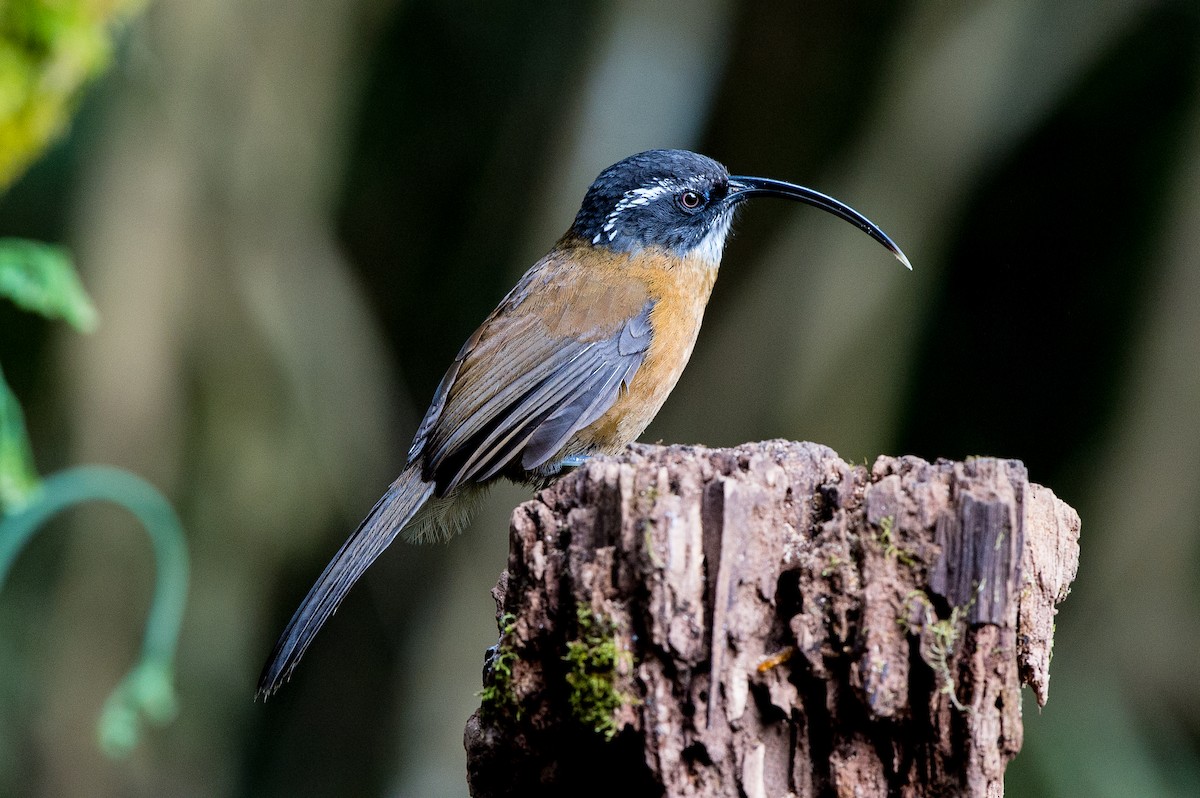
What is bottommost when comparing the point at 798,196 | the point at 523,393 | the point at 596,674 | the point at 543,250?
the point at 596,674

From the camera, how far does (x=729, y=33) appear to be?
21.5 feet

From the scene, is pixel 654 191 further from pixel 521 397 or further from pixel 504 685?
pixel 504 685

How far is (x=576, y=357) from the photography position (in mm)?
3965

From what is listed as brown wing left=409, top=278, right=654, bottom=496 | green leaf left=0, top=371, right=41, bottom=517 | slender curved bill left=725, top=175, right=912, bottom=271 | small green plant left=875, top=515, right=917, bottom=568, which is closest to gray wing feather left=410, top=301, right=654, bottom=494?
brown wing left=409, top=278, right=654, bottom=496

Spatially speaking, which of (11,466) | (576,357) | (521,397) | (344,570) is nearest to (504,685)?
(11,466)

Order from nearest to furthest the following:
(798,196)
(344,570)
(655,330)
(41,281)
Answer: (41,281) < (344,570) < (655,330) < (798,196)

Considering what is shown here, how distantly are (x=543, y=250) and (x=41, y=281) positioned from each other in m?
4.51

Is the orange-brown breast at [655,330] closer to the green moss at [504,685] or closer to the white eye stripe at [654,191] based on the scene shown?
the white eye stripe at [654,191]

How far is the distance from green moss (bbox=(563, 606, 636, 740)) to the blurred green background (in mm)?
3835

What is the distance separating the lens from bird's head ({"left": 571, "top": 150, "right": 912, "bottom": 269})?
442 cm

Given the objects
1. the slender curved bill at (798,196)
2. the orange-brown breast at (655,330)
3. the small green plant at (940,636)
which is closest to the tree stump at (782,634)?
the small green plant at (940,636)

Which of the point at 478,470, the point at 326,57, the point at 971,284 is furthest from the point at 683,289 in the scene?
the point at 326,57

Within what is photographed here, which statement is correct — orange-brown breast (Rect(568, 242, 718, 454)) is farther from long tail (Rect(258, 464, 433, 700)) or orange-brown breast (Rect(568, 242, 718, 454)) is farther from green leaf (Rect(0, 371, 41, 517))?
green leaf (Rect(0, 371, 41, 517))

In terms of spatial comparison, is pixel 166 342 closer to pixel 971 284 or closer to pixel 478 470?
pixel 478 470
